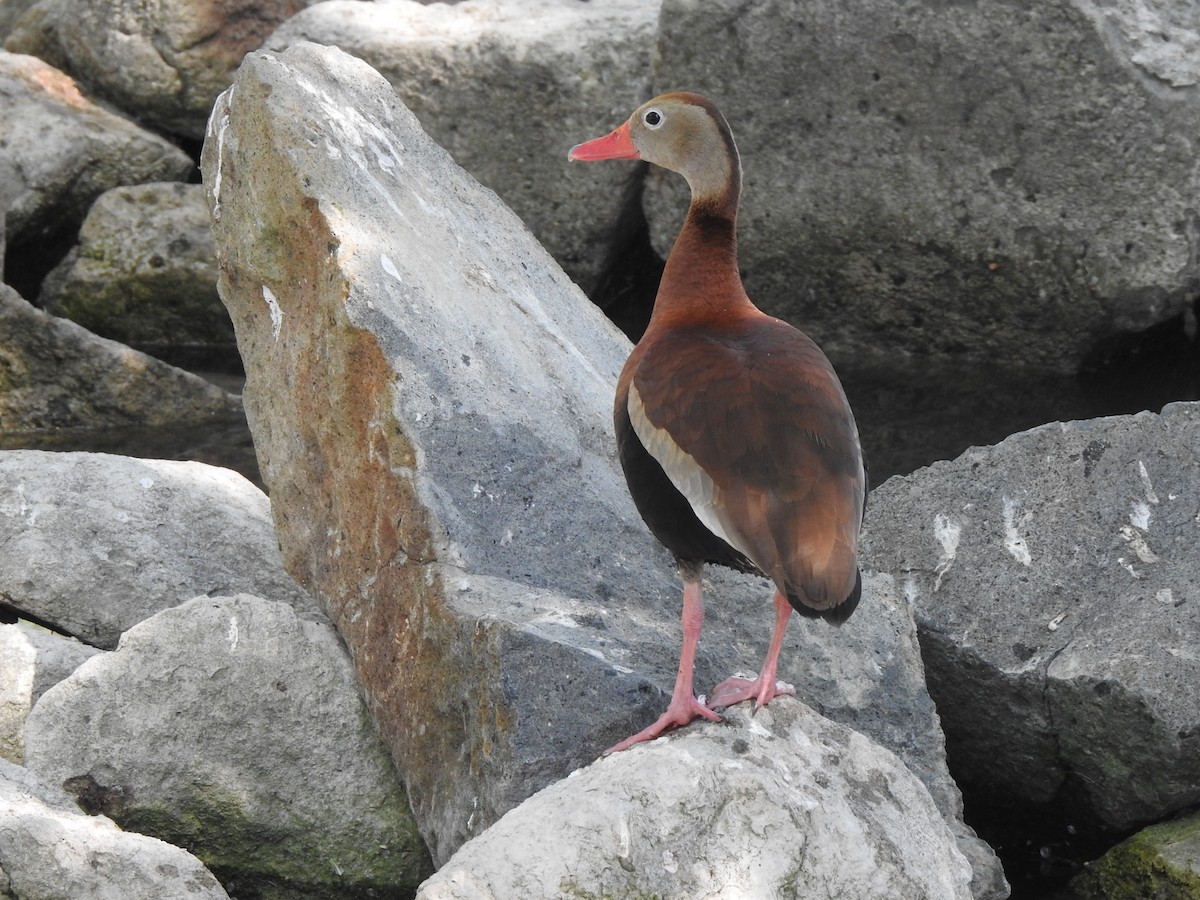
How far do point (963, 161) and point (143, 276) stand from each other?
4.50 m

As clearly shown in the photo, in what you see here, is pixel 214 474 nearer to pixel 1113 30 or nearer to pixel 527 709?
pixel 527 709

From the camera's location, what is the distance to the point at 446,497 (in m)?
4.04

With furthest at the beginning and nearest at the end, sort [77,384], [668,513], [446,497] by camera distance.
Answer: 1. [77,384]
2. [446,497]
3. [668,513]

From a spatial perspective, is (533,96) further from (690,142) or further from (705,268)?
(705,268)

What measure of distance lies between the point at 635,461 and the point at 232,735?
1278 millimetres

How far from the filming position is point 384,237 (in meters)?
4.50

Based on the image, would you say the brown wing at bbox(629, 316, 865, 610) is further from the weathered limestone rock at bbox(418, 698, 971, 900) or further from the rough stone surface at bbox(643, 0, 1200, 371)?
the rough stone surface at bbox(643, 0, 1200, 371)

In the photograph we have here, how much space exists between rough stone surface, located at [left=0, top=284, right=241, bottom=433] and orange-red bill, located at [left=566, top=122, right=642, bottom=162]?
350 cm

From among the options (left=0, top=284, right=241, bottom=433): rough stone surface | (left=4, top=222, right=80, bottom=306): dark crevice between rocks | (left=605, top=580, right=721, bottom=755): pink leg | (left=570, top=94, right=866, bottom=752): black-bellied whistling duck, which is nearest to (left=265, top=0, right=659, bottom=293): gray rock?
(left=4, top=222, right=80, bottom=306): dark crevice between rocks

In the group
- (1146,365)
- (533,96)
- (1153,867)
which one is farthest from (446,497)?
(1146,365)

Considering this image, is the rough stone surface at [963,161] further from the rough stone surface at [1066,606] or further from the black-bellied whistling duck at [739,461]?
the black-bellied whistling duck at [739,461]

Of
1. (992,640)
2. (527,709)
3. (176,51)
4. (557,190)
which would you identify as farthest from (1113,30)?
(176,51)

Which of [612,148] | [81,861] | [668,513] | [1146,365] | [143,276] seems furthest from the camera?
[143,276]

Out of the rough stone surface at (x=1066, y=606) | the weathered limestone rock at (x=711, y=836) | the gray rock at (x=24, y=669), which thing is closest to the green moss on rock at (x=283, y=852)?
the gray rock at (x=24, y=669)
